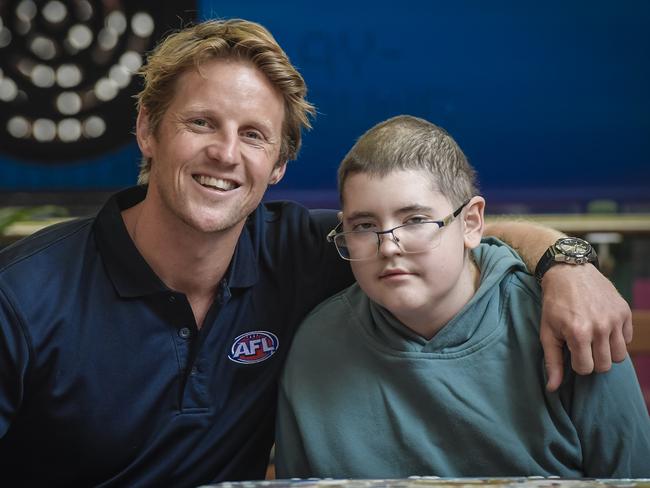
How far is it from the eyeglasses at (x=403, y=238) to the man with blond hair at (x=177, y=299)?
214mm

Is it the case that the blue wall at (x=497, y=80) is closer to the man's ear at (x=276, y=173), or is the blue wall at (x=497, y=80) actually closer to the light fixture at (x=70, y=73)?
the light fixture at (x=70, y=73)

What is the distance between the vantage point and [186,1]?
9.03 feet

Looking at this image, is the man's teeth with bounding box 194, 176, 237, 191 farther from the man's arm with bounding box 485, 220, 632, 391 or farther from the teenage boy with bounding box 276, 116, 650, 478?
the man's arm with bounding box 485, 220, 632, 391

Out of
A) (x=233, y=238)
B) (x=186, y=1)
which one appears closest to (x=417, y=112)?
(x=186, y=1)

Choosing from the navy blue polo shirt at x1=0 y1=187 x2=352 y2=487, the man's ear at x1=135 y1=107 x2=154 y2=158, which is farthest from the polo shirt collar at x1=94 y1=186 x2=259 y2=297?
the man's ear at x1=135 y1=107 x2=154 y2=158

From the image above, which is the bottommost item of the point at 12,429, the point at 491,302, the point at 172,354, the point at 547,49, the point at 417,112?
the point at 12,429

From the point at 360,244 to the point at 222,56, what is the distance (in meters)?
0.48

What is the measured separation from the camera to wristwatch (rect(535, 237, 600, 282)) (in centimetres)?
141

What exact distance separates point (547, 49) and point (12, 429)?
202 cm

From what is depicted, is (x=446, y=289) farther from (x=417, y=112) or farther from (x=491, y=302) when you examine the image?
(x=417, y=112)

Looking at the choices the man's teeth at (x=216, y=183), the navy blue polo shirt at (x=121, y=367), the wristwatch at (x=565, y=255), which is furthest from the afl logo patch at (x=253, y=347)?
the wristwatch at (x=565, y=255)

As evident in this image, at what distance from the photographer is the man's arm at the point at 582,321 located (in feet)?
4.12

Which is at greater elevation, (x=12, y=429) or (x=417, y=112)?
(x=417, y=112)

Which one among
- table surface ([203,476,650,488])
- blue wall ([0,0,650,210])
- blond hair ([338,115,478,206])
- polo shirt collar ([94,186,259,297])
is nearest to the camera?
table surface ([203,476,650,488])
